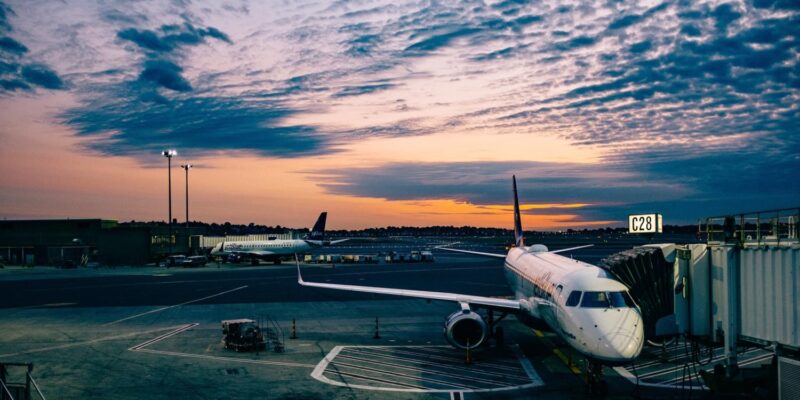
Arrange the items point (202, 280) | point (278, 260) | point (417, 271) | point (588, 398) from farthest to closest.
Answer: point (278, 260), point (417, 271), point (202, 280), point (588, 398)

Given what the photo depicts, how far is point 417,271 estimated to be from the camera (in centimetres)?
8775

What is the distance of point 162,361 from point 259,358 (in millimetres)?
4453

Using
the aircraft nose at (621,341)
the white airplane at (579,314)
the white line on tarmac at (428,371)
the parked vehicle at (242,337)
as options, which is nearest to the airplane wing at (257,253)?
the parked vehicle at (242,337)

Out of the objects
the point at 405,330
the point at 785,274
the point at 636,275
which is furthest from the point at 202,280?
the point at 785,274

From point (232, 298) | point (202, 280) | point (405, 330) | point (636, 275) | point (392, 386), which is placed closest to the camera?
point (392, 386)

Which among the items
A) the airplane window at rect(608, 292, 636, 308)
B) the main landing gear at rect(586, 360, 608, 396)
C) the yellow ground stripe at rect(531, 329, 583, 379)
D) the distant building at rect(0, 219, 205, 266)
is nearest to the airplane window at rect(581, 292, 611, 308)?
the airplane window at rect(608, 292, 636, 308)

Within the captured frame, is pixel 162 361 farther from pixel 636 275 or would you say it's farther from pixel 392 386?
pixel 636 275

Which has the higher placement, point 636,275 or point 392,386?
point 636,275

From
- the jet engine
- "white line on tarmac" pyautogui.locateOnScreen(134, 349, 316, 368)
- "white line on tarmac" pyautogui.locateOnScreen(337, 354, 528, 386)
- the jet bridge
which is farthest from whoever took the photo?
the jet engine

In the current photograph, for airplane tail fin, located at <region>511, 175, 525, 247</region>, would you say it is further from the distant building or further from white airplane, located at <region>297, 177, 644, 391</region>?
the distant building

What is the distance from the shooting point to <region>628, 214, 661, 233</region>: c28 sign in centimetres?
3491

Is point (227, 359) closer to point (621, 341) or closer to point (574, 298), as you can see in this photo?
point (574, 298)

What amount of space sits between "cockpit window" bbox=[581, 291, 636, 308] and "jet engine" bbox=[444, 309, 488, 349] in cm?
793

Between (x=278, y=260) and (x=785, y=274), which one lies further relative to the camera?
(x=278, y=260)
